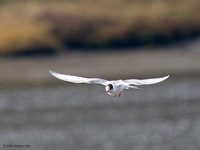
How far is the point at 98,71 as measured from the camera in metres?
37.5

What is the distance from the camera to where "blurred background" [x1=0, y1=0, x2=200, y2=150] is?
1027 inches

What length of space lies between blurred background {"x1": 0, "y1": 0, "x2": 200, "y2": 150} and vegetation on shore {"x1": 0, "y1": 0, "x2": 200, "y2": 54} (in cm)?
6

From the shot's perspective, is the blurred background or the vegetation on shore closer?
the blurred background

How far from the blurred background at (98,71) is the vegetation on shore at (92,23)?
6 cm

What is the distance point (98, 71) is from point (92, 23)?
7807mm

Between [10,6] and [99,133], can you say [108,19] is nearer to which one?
[10,6]

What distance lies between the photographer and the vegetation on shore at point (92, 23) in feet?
139

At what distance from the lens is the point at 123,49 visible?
4222 cm

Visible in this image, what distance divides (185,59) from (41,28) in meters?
9.17

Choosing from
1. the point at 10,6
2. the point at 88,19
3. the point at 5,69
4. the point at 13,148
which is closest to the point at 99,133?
the point at 13,148

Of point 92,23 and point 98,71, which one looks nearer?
point 98,71

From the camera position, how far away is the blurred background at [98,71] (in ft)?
85.6

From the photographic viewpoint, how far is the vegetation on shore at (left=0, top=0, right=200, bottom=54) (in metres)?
42.4

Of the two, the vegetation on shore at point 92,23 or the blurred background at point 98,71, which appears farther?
the vegetation on shore at point 92,23
